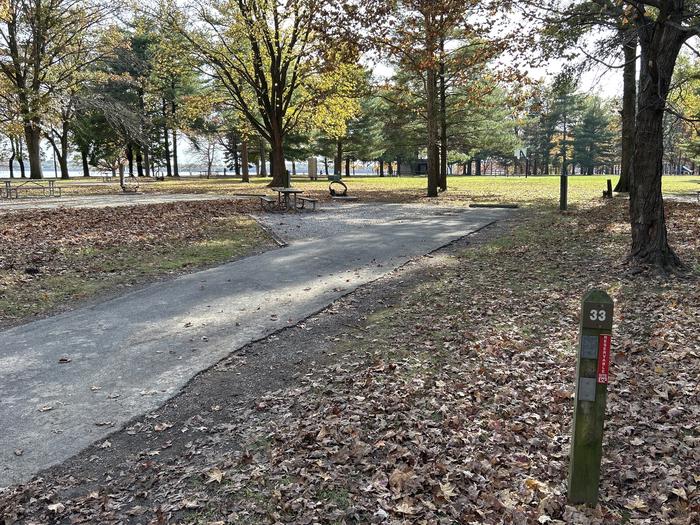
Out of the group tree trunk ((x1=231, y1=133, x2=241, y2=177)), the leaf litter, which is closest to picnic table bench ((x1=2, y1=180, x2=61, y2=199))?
the leaf litter

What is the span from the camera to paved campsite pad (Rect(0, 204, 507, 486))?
3.57m

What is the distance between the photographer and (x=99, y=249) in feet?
31.0

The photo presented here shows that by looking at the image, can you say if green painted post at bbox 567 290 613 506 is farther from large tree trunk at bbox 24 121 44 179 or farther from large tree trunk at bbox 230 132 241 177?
large tree trunk at bbox 230 132 241 177

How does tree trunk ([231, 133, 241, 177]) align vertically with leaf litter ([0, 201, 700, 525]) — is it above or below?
above

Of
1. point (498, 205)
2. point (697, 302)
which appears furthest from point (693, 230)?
point (498, 205)

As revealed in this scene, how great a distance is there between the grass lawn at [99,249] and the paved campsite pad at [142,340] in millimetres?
633

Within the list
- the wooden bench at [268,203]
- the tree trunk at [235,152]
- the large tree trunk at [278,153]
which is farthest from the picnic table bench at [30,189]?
the tree trunk at [235,152]

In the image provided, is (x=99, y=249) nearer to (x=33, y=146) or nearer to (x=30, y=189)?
(x=30, y=189)

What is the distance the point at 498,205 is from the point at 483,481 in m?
15.8

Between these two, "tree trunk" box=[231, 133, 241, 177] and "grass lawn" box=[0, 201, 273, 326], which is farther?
"tree trunk" box=[231, 133, 241, 177]

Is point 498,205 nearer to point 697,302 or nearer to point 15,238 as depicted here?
point 697,302

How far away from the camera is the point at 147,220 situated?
13.1 m

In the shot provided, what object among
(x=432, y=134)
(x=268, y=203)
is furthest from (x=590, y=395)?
(x=432, y=134)

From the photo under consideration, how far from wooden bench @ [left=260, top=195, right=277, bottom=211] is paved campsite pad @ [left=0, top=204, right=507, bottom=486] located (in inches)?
259
